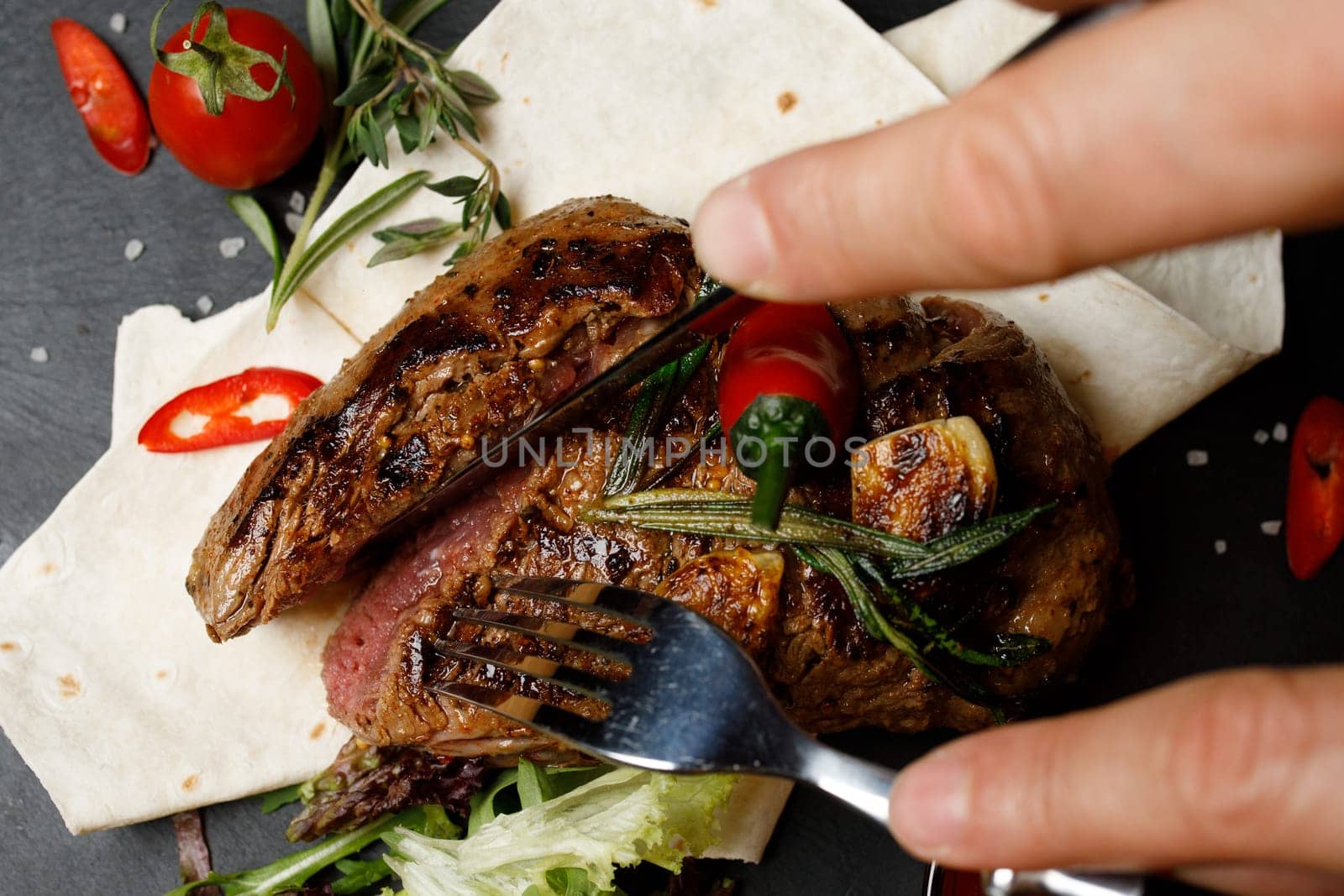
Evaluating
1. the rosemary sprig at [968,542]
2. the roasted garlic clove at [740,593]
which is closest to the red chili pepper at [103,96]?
the roasted garlic clove at [740,593]

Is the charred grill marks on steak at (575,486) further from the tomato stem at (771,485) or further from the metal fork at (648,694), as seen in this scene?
the tomato stem at (771,485)

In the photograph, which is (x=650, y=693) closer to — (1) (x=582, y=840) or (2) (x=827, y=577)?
(2) (x=827, y=577)

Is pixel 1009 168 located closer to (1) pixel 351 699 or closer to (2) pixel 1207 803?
(2) pixel 1207 803

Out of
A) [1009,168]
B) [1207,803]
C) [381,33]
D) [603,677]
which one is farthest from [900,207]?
[381,33]

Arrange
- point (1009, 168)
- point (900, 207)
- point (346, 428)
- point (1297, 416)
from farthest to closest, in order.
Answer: point (1297, 416)
point (346, 428)
point (900, 207)
point (1009, 168)

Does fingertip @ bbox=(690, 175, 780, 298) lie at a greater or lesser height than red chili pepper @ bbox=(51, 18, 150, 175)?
lesser

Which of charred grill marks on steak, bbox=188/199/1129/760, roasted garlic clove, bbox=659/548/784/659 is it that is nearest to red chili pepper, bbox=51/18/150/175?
charred grill marks on steak, bbox=188/199/1129/760

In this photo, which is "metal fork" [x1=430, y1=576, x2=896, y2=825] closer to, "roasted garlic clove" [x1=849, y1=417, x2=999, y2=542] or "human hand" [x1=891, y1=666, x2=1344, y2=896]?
"human hand" [x1=891, y1=666, x2=1344, y2=896]
